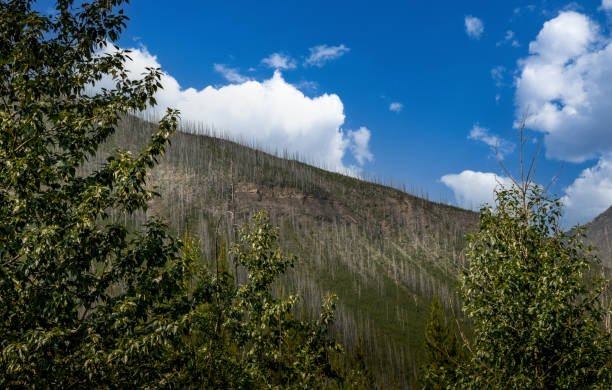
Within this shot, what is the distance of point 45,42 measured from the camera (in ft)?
31.8

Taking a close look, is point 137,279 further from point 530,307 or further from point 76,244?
point 530,307

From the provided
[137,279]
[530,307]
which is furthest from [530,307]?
[137,279]

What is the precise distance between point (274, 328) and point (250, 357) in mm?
1163

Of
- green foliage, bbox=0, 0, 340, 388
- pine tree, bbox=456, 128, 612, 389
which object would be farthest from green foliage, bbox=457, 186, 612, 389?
green foliage, bbox=0, 0, 340, 388

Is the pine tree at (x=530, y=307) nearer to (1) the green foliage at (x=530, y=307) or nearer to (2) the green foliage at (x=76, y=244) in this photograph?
(1) the green foliage at (x=530, y=307)

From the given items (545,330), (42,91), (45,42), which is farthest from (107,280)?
(545,330)

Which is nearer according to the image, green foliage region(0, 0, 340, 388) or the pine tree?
green foliage region(0, 0, 340, 388)

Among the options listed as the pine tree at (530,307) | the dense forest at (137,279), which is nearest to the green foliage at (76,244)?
the dense forest at (137,279)

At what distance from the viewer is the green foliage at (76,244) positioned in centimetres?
728

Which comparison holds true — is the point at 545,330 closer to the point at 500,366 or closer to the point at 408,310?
the point at 500,366

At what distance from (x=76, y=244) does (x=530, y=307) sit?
11.5 meters

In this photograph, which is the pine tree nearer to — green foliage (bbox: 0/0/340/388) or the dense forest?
the dense forest

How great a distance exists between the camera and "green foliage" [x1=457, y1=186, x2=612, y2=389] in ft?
35.1

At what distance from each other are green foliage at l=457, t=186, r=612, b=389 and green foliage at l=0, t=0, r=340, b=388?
20.9 feet
